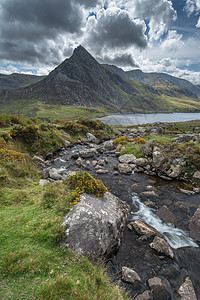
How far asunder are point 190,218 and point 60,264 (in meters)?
10.4

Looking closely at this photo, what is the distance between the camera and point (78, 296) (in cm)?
395

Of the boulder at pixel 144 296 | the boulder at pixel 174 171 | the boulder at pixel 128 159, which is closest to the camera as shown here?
the boulder at pixel 144 296

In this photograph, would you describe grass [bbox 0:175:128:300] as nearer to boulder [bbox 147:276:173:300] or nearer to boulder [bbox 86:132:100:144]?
boulder [bbox 147:276:173:300]

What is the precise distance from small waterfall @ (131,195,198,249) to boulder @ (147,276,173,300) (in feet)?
8.59

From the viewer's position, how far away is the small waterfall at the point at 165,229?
8516mm

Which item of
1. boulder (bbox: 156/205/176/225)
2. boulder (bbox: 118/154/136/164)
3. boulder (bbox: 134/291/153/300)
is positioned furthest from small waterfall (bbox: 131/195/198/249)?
boulder (bbox: 118/154/136/164)

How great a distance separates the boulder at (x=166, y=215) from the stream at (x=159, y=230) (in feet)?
0.92

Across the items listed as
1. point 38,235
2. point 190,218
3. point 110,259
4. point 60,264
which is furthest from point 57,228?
point 190,218

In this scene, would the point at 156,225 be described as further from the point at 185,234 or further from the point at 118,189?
the point at 118,189

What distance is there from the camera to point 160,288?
19.4 ft

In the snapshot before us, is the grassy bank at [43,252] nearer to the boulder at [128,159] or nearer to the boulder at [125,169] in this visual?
the boulder at [125,169]

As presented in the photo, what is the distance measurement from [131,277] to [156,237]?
2.89 metres

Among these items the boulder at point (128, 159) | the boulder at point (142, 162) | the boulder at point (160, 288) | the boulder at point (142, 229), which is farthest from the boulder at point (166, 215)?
the boulder at point (128, 159)

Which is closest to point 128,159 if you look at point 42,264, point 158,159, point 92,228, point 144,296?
point 158,159
